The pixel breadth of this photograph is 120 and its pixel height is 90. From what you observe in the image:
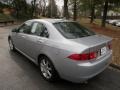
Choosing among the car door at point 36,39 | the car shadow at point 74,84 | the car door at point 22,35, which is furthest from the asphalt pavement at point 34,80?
the car door at point 22,35

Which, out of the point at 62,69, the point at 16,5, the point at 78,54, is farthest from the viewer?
the point at 16,5

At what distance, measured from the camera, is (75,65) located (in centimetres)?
306

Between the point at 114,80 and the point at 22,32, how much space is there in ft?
10.7

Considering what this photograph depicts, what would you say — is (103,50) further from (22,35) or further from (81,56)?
(22,35)

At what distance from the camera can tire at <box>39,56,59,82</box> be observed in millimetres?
3631

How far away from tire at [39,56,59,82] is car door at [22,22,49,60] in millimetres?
276

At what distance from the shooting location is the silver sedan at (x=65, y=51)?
3094mm

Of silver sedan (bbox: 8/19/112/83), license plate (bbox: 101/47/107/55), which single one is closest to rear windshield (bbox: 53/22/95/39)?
silver sedan (bbox: 8/19/112/83)

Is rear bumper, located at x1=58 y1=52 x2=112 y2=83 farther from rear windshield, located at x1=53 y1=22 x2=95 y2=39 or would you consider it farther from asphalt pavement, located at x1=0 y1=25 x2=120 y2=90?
rear windshield, located at x1=53 y1=22 x2=95 y2=39

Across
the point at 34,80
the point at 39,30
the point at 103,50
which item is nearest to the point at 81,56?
the point at 103,50

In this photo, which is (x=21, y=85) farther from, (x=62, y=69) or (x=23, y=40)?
(x=23, y=40)

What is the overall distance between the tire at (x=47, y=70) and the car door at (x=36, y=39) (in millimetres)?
276

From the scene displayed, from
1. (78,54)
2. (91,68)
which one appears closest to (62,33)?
(78,54)

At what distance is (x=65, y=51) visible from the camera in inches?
125
